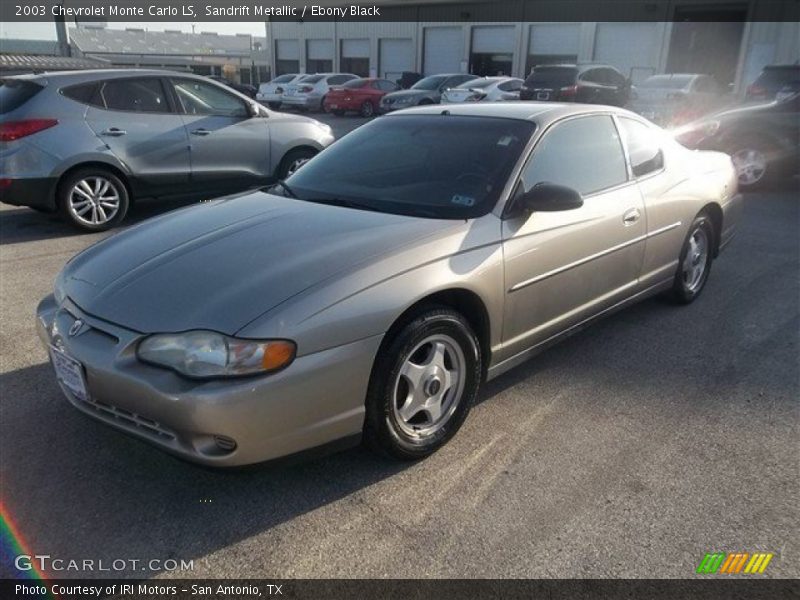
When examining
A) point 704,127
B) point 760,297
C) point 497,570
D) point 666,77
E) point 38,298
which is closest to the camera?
point 497,570

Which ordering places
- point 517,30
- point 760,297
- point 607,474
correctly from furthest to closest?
point 517,30
point 760,297
point 607,474

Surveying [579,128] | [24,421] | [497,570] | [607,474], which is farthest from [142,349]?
[579,128]

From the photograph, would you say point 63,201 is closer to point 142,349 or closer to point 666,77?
point 142,349

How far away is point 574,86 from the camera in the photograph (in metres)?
16.8

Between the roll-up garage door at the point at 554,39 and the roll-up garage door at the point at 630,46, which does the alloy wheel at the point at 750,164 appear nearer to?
the roll-up garage door at the point at 630,46

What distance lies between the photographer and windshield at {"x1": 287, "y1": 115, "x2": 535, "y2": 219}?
3.21 metres

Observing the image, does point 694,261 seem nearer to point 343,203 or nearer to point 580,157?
point 580,157

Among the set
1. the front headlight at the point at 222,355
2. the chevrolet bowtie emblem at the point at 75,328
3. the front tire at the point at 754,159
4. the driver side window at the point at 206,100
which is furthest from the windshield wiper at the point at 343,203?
the front tire at the point at 754,159

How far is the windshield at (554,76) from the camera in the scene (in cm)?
1688

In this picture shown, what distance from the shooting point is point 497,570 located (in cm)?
227

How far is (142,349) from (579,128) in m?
2.69

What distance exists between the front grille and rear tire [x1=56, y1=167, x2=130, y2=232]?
454 cm

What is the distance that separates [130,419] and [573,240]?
2310 millimetres

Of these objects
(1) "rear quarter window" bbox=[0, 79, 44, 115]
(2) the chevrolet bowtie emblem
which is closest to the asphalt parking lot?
(2) the chevrolet bowtie emblem
